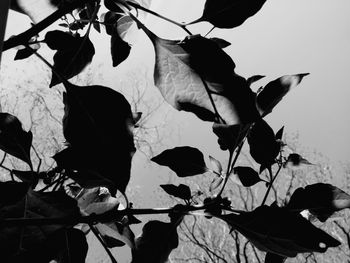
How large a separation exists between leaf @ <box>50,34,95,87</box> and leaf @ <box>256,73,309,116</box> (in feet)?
1.22

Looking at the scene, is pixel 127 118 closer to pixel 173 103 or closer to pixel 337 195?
pixel 173 103

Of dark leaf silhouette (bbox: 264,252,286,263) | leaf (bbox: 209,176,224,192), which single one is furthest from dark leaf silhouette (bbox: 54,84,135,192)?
leaf (bbox: 209,176,224,192)

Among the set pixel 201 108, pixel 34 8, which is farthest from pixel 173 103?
pixel 34 8

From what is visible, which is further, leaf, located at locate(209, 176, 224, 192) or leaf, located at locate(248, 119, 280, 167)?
leaf, located at locate(209, 176, 224, 192)

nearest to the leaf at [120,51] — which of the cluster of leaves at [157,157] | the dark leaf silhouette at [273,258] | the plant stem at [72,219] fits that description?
the cluster of leaves at [157,157]

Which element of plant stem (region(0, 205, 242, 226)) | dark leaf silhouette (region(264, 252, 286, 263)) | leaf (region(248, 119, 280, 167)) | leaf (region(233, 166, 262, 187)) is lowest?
dark leaf silhouette (region(264, 252, 286, 263))

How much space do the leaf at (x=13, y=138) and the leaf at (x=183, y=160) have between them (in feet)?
0.85

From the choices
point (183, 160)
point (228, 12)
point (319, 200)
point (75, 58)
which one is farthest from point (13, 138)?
point (319, 200)

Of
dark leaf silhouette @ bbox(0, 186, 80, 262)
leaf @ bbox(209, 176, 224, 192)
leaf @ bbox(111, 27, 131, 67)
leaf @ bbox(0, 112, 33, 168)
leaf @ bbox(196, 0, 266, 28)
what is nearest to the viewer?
dark leaf silhouette @ bbox(0, 186, 80, 262)

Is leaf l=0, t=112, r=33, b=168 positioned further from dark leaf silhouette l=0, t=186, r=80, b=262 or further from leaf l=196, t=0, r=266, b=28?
leaf l=196, t=0, r=266, b=28

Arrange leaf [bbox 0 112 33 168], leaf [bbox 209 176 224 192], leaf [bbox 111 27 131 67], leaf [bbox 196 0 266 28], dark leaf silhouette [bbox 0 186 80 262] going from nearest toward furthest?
1. dark leaf silhouette [bbox 0 186 80 262]
2. leaf [bbox 196 0 266 28]
3. leaf [bbox 0 112 33 168]
4. leaf [bbox 111 27 131 67]
5. leaf [bbox 209 176 224 192]

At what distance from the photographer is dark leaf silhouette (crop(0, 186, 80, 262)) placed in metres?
0.39

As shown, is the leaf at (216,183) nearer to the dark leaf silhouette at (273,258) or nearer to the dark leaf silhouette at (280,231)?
the dark leaf silhouette at (273,258)

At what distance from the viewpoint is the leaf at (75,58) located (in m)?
0.66
